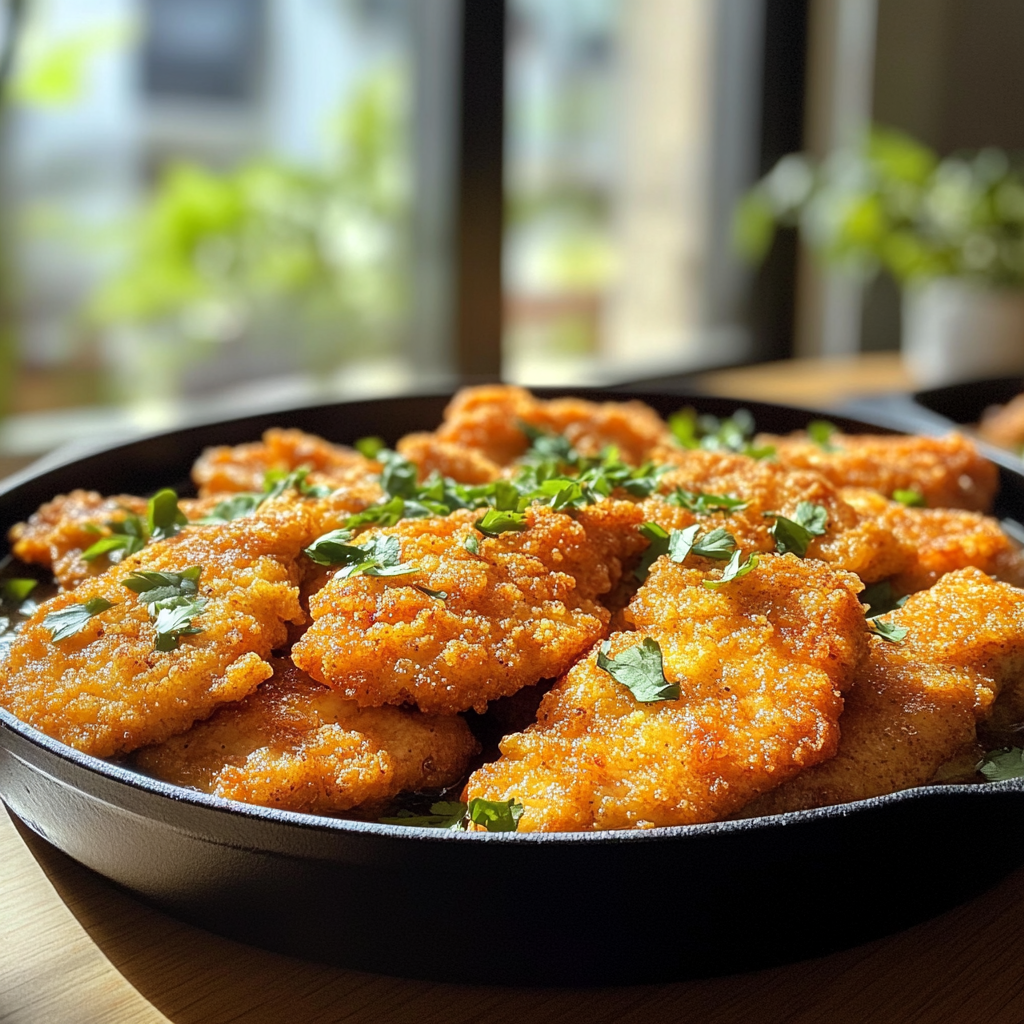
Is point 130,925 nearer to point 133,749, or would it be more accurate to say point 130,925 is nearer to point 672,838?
point 133,749

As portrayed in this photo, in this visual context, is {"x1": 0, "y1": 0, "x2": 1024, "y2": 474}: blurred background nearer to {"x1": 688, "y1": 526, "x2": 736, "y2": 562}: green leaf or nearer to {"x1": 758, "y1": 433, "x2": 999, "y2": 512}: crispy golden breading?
{"x1": 758, "y1": 433, "x2": 999, "y2": 512}: crispy golden breading

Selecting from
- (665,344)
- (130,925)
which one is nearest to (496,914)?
(130,925)

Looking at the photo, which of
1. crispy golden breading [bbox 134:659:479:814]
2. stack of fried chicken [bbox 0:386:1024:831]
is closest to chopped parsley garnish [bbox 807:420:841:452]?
stack of fried chicken [bbox 0:386:1024:831]

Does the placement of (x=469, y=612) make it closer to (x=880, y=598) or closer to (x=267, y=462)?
(x=880, y=598)

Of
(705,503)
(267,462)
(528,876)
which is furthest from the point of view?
(267,462)

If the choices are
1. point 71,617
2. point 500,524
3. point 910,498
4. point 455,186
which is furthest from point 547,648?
point 455,186

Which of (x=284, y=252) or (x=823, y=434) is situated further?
(x=284, y=252)
